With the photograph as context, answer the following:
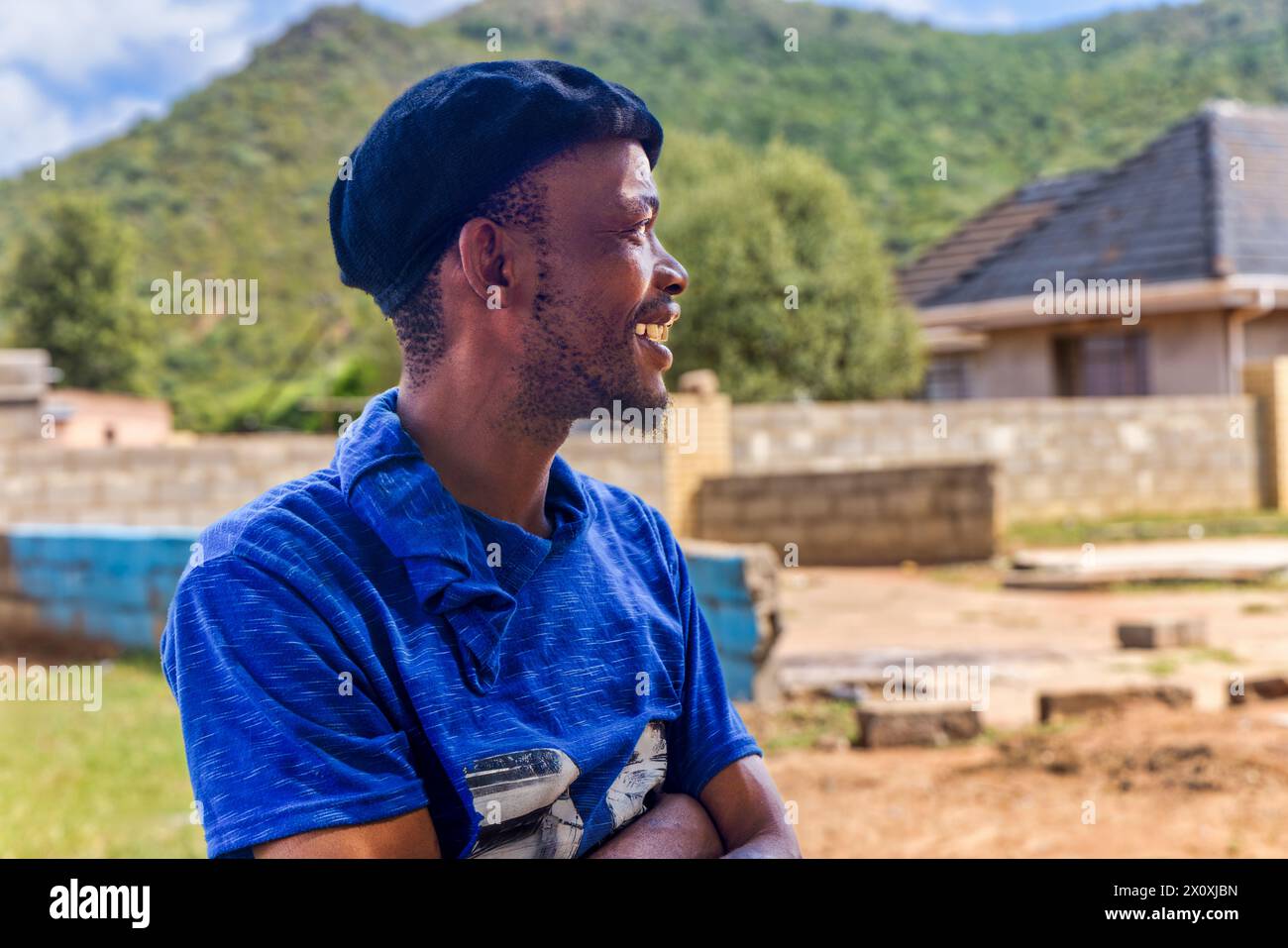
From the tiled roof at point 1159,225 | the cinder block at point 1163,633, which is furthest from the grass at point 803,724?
the tiled roof at point 1159,225

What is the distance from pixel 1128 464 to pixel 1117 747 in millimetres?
13330

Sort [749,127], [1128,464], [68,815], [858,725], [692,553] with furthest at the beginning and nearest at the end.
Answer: [749,127] → [1128,464] → [692,553] → [858,725] → [68,815]

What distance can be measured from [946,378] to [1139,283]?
549cm

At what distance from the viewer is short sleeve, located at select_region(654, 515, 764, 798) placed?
69.4 inches

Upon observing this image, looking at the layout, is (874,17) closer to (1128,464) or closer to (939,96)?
(939,96)

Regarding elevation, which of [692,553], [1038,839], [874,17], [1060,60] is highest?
[874,17]

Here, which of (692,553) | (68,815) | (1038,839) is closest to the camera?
(1038,839)

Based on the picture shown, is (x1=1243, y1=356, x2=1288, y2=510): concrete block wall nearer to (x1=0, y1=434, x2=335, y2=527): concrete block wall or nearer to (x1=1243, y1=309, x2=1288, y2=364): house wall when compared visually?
(x1=1243, y1=309, x2=1288, y2=364): house wall

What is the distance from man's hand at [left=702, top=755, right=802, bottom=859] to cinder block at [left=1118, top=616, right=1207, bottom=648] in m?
8.10

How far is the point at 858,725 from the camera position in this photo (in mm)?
6742

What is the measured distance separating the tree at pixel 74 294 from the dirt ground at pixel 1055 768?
37.2 meters

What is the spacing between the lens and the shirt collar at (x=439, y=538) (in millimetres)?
1438

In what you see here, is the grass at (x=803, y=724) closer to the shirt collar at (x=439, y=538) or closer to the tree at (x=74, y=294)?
the shirt collar at (x=439, y=538)
